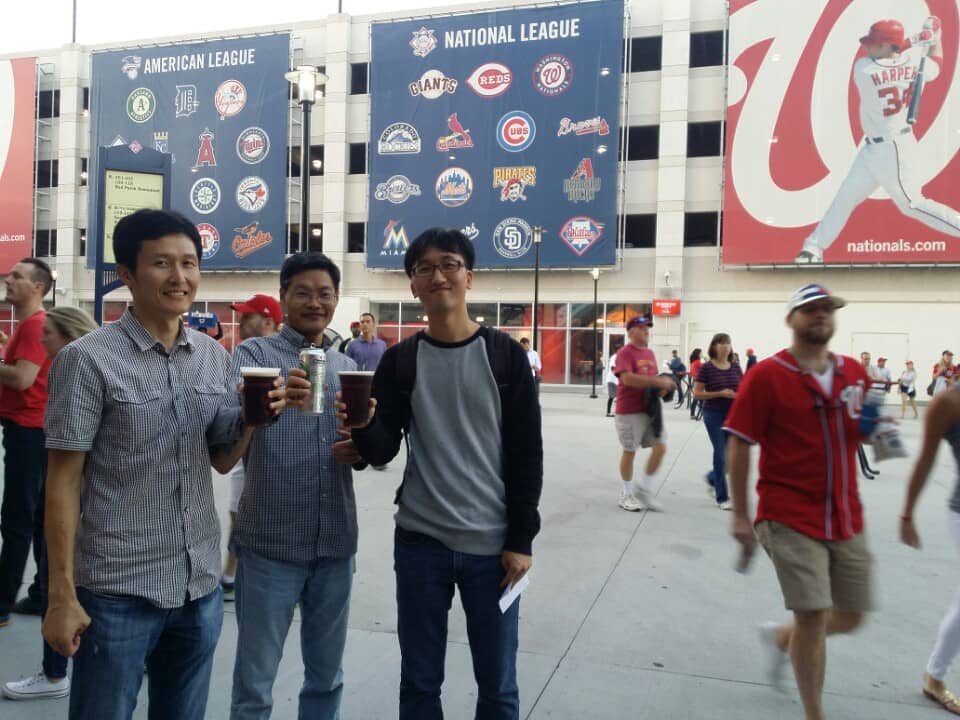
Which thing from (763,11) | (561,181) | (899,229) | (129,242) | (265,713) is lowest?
(265,713)

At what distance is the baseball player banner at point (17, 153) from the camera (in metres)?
32.5

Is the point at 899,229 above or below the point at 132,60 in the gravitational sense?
below

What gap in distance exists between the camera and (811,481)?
9.92 feet

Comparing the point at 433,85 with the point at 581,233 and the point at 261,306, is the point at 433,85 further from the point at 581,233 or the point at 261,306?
the point at 261,306

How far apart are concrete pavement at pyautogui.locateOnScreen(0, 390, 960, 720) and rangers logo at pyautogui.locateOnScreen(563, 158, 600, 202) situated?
815 inches

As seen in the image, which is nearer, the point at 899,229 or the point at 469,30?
the point at 899,229

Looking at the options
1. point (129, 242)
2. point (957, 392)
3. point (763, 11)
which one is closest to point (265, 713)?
point (129, 242)

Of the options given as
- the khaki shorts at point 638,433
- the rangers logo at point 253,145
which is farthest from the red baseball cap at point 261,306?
the rangers logo at point 253,145

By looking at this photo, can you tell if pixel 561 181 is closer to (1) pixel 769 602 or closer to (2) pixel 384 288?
(2) pixel 384 288

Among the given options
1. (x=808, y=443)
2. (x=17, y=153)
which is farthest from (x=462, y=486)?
(x=17, y=153)

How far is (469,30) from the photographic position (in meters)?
27.8

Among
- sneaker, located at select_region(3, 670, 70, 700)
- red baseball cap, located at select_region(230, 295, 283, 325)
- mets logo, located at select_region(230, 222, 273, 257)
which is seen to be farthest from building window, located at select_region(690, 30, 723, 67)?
sneaker, located at select_region(3, 670, 70, 700)

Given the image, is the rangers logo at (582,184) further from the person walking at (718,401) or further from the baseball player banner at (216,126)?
the person walking at (718,401)

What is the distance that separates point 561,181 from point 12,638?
24.9 metres
